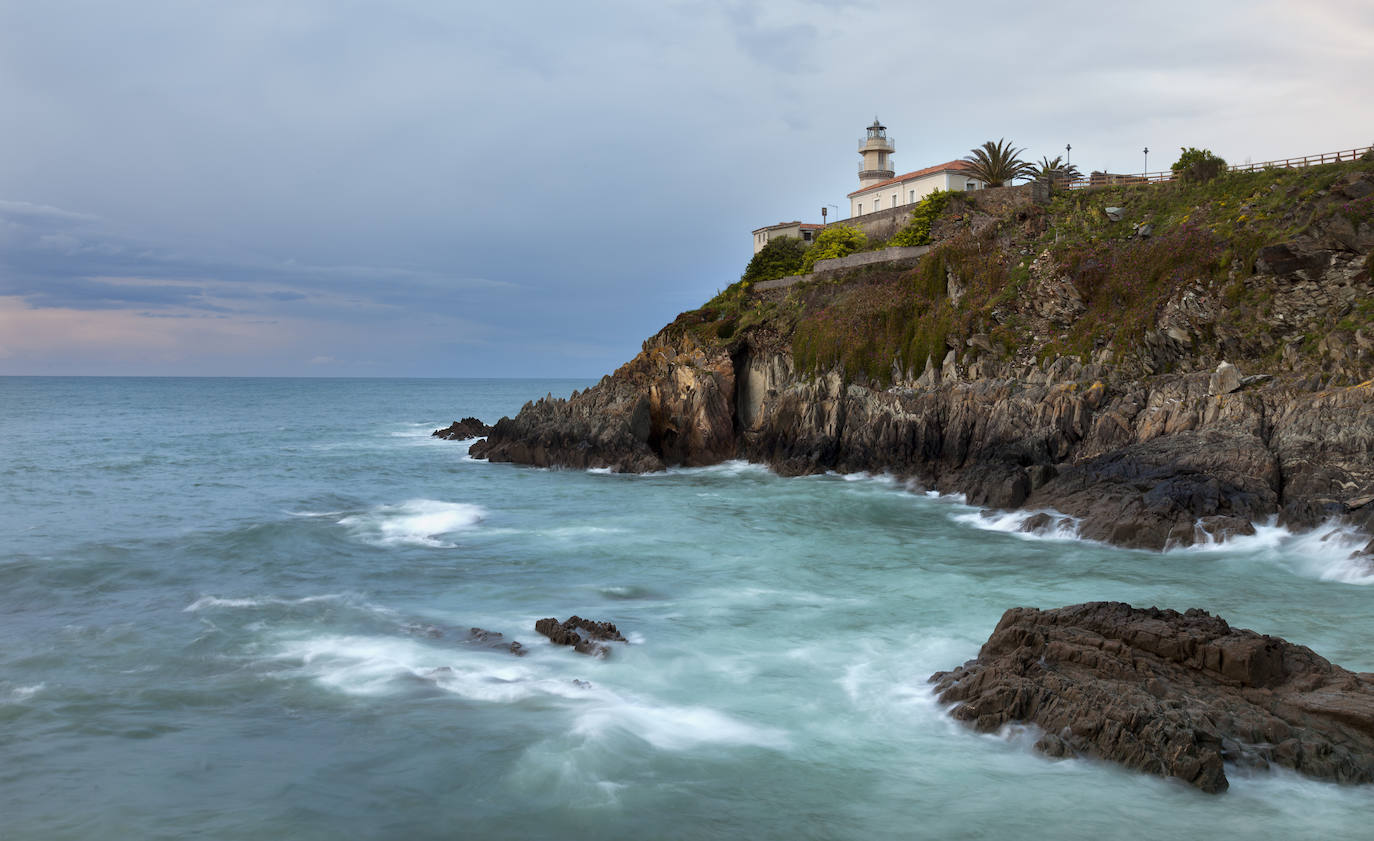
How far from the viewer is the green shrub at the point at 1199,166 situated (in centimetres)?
3747

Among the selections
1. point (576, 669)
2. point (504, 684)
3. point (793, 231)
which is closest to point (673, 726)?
point (576, 669)

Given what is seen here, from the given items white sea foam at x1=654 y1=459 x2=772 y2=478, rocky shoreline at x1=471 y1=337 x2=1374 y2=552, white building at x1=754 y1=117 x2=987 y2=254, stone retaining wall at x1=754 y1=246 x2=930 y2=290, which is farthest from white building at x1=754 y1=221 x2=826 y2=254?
white sea foam at x1=654 y1=459 x2=772 y2=478

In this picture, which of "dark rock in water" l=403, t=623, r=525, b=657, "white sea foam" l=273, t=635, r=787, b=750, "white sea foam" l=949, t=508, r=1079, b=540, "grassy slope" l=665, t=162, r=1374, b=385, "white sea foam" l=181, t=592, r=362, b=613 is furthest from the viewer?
"grassy slope" l=665, t=162, r=1374, b=385

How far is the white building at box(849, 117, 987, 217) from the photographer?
5222 centimetres

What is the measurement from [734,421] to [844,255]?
12.2 meters

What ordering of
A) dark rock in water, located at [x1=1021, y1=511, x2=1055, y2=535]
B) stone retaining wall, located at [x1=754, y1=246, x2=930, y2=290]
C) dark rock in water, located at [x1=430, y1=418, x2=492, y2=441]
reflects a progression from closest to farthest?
dark rock in water, located at [x1=1021, y1=511, x2=1055, y2=535] < stone retaining wall, located at [x1=754, y1=246, x2=930, y2=290] < dark rock in water, located at [x1=430, y1=418, x2=492, y2=441]

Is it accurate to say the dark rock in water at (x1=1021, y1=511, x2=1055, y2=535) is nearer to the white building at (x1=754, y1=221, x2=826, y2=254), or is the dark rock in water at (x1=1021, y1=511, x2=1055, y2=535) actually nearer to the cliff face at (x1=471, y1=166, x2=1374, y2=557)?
the cliff face at (x1=471, y1=166, x2=1374, y2=557)

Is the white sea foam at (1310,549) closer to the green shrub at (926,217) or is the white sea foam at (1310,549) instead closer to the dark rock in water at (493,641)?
the dark rock in water at (493,641)

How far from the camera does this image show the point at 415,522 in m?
28.9

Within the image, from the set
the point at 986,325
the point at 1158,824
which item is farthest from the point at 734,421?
the point at 1158,824

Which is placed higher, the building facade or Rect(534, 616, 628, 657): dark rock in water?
the building facade

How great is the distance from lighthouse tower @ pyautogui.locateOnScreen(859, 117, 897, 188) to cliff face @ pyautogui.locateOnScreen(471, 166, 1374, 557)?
19.0 m

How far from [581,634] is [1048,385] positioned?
22323 mm

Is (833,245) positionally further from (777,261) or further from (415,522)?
(415,522)
